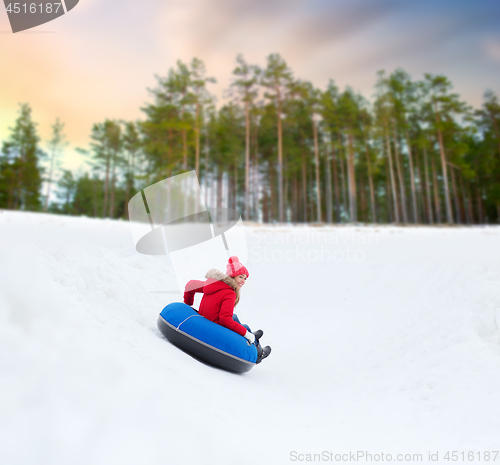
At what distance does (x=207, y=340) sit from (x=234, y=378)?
608 millimetres

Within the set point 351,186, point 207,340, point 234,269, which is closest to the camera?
point 207,340

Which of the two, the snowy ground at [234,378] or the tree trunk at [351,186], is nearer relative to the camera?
the snowy ground at [234,378]

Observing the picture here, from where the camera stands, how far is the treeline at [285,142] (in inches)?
956

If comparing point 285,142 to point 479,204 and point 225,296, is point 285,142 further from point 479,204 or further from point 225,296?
point 225,296

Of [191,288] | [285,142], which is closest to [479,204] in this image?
[285,142]

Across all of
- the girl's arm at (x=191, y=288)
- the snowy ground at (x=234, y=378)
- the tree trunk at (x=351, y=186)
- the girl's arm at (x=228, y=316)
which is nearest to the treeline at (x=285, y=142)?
the tree trunk at (x=351, y=186)

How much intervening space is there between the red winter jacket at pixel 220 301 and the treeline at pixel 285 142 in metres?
19.7

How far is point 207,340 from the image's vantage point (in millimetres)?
3871

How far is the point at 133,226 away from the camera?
4.72 meters

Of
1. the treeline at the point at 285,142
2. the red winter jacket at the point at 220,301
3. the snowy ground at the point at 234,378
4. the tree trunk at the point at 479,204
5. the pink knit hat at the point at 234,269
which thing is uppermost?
the treeline at the point at 285,142

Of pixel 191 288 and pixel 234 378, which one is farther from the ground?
pixel 191 288

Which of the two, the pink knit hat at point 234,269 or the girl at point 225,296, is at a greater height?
the pink knit hat at point 234,269

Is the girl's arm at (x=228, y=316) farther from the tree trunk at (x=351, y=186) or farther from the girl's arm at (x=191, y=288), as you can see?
the tree trunk at (x=351, y=186)

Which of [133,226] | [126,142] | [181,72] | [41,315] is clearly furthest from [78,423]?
[126,142]
